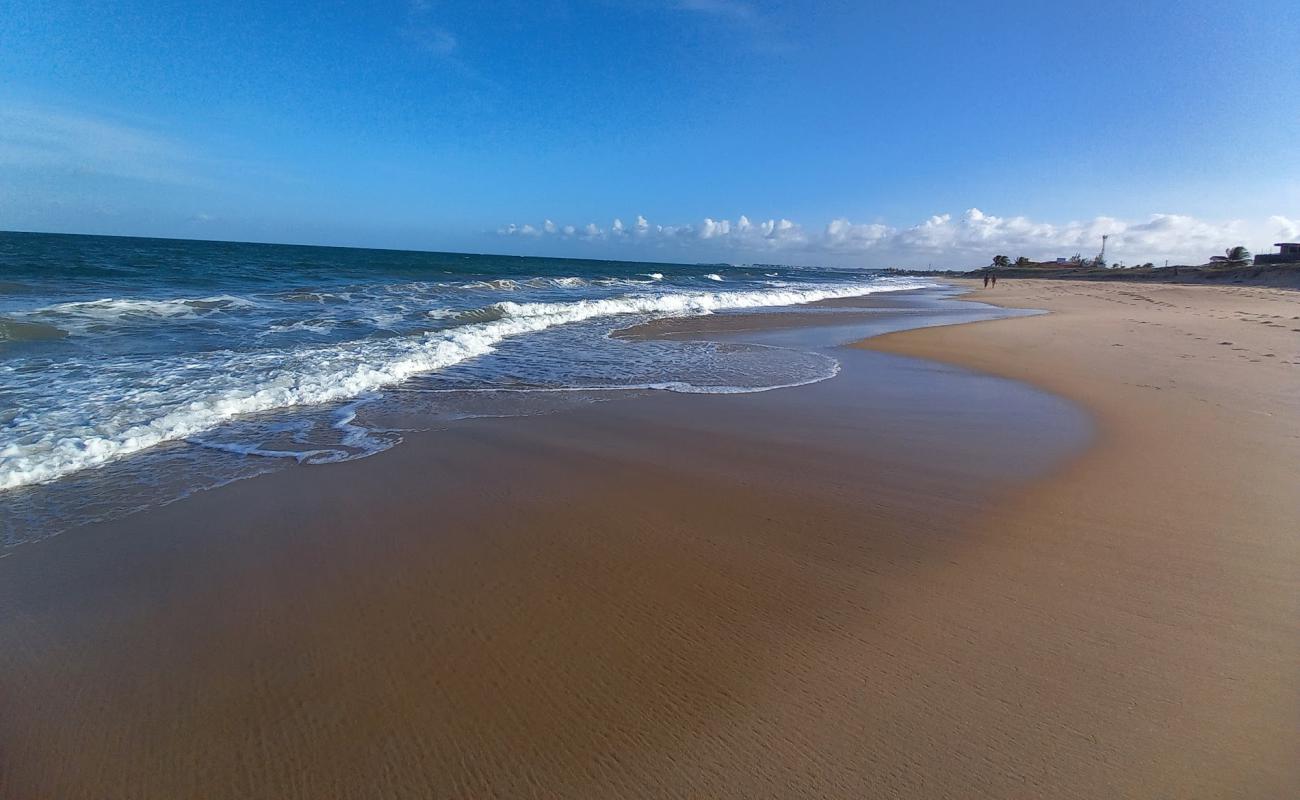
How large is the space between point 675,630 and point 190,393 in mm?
6700

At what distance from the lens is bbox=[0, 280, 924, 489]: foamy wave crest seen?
4.67 metres

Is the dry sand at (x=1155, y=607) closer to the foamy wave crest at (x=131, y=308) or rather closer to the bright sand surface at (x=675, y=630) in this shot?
the bright sand surface at (x=675, y=630)

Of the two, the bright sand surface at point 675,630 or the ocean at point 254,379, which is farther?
the ocean at point 254,379

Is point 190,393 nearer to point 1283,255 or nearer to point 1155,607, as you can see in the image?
point 1155,607

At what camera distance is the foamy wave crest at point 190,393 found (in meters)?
4.67

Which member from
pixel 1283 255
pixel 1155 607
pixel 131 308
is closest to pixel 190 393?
pixel 1155 607

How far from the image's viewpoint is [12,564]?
318cm

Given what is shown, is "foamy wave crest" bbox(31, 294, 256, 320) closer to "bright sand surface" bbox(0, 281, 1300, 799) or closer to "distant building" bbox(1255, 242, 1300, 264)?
"bright sand surface" bbox(0, 281, 1300, 799)

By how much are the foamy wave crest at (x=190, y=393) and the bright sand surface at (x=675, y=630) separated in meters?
1.66

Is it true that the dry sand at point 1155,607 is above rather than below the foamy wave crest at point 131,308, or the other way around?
below

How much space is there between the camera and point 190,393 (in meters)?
6.42

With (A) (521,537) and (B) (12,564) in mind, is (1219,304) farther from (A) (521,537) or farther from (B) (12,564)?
(B) (12,564)

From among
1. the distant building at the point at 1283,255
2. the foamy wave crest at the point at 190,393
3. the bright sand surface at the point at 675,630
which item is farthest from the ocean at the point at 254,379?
the distant building at the point at 1283,255

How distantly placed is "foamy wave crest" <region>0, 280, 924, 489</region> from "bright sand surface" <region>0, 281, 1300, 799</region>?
5.44 feet
